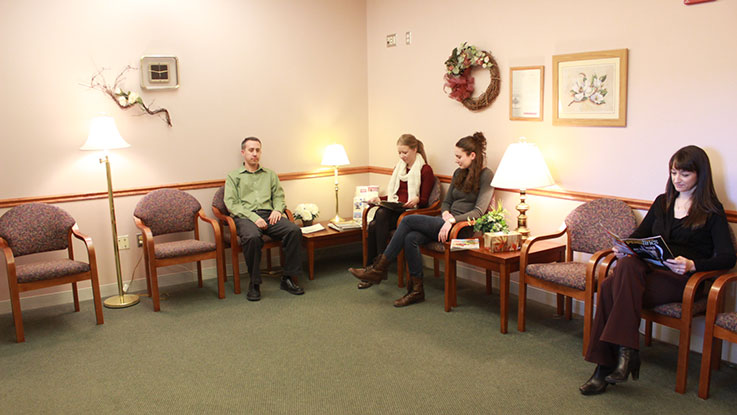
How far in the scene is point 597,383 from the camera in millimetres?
3037

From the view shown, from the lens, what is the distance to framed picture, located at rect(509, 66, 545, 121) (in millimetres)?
4297

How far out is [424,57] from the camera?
5289 millimetres

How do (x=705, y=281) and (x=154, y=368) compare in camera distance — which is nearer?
(x=705, y=281)

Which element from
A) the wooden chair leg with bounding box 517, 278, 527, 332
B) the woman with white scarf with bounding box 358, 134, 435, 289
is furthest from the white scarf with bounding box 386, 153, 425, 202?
the wooden chair leg with bounding box 517, 278, 527, 332

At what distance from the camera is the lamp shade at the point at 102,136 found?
434 cm

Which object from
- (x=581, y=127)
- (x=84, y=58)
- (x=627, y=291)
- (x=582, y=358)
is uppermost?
(x=84, y=58)

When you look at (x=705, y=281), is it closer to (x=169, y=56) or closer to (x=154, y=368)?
(x=154, y=368)

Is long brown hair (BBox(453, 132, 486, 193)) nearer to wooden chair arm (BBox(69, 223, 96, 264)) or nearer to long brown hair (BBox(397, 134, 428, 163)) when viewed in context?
long brown hair (BBox(397, 134, 428, 163))

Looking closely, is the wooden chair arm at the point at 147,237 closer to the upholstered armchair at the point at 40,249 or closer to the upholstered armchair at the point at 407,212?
the upholstered armchair at the point at 40,249

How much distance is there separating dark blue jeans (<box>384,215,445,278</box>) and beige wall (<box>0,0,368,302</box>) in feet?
5.31

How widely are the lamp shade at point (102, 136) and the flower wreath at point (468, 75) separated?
2.58 meters

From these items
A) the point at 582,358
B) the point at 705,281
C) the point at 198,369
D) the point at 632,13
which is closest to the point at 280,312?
the point at 198,369

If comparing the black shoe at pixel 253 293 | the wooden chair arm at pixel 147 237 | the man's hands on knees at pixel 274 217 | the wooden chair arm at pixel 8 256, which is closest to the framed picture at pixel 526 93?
the man's hands on knees at pixel 274 217

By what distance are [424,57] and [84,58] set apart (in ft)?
8.98
